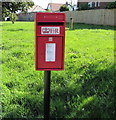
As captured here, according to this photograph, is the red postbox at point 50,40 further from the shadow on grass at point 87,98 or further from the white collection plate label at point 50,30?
the shadow on grass at point 87,98

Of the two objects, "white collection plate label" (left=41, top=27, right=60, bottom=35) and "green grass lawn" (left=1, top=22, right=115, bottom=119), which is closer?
"white collection plate label" (left=41, top=27, right=60, bottom=35)

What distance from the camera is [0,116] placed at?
2635 mm

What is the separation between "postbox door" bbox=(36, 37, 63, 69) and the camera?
2195 mm

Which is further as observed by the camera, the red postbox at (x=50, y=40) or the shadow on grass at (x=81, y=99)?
the shadow on grass at (x=81, y=99)

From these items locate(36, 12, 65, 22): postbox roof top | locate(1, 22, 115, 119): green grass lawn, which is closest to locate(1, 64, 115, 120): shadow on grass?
locate(1, 22, 115, 119): green grass lawn

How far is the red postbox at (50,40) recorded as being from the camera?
6.98 ft

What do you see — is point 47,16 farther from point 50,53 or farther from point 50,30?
point 50,53

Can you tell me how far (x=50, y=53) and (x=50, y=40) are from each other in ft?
0.49

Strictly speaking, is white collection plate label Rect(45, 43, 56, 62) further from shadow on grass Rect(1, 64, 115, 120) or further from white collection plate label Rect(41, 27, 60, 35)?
shadow on grass Rect(1, 64, 115, 120)

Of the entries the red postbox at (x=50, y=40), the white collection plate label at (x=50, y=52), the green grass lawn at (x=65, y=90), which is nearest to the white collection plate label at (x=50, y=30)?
the red postbox at (x=50, y=40)

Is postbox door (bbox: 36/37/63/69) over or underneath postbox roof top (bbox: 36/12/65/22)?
underneath

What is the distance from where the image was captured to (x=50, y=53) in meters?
2.24

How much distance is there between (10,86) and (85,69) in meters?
1.60

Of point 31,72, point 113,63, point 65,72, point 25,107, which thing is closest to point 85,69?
point 65,72
